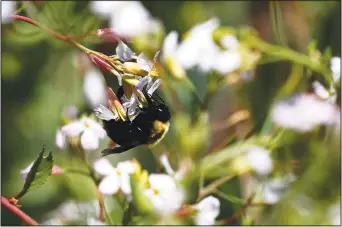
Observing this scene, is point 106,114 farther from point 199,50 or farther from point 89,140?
point 199,50

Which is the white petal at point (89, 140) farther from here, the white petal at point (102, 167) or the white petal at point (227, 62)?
the white petal at point (227, 62)

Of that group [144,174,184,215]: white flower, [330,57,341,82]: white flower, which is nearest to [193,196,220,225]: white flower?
[144,174,184,215]: white flower

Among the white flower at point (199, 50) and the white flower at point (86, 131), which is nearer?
the white flower at point (86, 131)

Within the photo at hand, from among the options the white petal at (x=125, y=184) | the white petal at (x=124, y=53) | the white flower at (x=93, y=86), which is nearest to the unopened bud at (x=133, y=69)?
the white petal at (x=124, y=53)

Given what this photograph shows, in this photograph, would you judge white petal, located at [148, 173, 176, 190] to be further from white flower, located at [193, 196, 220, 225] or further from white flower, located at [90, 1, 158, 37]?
white flower, located at [90, 1, 158, 37]

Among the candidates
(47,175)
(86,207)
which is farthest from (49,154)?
(86,207)
